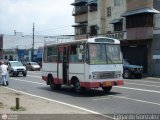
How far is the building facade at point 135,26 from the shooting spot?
4062cm

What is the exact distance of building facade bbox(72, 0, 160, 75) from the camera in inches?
1599

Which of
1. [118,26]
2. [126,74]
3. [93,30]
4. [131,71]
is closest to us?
[131,71]

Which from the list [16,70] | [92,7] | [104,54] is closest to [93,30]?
[92,7]

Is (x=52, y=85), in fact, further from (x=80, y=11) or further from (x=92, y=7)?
(x=80, y=11)

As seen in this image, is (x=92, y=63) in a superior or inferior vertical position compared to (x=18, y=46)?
inferior

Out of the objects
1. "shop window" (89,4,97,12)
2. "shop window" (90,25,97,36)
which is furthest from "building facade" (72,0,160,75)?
"shop window" (89,4,97,12)

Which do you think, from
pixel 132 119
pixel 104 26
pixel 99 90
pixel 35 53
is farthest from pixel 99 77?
pixel 35 53

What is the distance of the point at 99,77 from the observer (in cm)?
1856

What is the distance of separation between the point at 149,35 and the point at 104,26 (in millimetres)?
14466

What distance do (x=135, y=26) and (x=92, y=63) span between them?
81.7 feet

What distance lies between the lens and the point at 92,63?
60.2 ft

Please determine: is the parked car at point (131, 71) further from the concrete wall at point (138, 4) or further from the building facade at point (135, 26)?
the concrete wall at point (138, 4)

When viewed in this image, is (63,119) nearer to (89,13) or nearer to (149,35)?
(149,35)

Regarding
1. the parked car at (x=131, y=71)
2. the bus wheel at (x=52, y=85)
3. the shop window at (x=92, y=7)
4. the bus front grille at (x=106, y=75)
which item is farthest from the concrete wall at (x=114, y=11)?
the bus front grille at (x=106, y=75)
